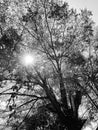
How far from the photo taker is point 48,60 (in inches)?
402

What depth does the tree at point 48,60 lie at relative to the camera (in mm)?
8891

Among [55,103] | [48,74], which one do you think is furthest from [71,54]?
[55,103]

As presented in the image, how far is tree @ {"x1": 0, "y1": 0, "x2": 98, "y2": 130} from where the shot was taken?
29.2ft

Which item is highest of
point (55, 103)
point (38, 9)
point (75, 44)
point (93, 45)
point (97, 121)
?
point (38, 9)

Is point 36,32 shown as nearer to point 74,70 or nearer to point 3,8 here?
point 3,8

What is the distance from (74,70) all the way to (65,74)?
2.30 ft

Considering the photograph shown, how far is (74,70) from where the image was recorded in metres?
9.73

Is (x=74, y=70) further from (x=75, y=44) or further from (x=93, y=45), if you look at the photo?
(x=93, y=45)

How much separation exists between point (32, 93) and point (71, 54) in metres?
4.35

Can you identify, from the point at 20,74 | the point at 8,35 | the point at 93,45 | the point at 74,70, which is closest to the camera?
the point at 8,35

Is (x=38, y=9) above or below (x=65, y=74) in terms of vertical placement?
above

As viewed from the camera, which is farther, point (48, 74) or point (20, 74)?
point (48, 74)

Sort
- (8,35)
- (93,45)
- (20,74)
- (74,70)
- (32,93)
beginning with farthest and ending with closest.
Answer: (93,45) < (32,93) < (74,70) < (20,74) < (8,35)

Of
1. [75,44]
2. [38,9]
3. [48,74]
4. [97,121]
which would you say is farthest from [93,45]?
[97,121]
